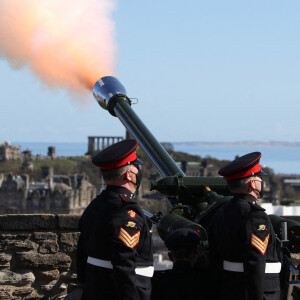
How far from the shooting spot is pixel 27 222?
905 cm

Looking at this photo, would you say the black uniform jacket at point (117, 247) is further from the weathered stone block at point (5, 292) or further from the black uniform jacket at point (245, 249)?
the weathered stone block at point (5, 292)

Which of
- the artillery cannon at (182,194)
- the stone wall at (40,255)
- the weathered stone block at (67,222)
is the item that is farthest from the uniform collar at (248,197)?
the weathered stone block at (67,222)

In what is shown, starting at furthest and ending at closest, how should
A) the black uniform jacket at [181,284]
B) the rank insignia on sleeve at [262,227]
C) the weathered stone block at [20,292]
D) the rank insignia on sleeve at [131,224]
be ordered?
the weathered stone block at [20,292], the black uniform jacket at [181,284], the rank insignia on sleeve at [262,227], the rank insignia on sleeve at [131,224]

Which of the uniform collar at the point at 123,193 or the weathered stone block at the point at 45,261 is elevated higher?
the uniform collar at the point at 123,193

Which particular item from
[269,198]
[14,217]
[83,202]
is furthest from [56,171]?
[14,217]

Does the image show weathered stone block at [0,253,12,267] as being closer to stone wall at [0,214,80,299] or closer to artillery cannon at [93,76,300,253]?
stone wall at [0,214,80,299]

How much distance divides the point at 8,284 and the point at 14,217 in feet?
2.27

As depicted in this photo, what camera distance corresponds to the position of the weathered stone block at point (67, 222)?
9.05 metres

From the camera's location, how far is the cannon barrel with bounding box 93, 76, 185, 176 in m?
8.27

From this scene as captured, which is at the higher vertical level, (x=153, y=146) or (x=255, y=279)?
(x=153, y=146)

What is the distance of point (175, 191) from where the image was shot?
746 centimetres

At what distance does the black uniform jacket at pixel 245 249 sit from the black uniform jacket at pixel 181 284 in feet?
0.36

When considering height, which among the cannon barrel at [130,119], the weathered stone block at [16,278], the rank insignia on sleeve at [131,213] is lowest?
the weathered stone block at [16,278]

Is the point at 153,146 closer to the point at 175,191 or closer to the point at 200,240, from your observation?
the point at 175,191
